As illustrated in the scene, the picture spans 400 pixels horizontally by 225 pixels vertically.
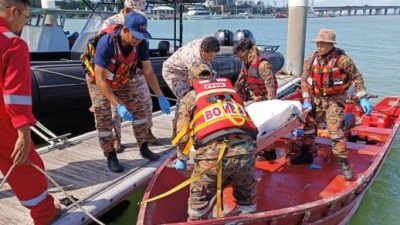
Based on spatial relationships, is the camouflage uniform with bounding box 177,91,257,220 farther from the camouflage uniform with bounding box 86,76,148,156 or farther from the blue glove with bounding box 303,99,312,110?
the blue glove with bounding box 303,99,312,110

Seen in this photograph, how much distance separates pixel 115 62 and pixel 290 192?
213 centimetres

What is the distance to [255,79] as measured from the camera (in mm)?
4945

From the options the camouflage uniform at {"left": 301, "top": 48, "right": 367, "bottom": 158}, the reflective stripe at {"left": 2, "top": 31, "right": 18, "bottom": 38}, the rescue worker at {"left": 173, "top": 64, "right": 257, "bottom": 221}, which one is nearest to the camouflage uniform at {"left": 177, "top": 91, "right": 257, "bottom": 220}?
the rescue worker at {"left": 173, "top": 64, "right": 257, "bottom": 221}

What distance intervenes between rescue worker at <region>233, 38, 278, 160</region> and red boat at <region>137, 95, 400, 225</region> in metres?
0.56

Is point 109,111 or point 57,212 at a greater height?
point 109,111

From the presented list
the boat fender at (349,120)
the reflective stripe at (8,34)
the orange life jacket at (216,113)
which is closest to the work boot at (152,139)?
the orange life jacket at (216,113)


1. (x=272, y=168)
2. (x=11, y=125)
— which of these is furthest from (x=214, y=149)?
(x=272, y=168)

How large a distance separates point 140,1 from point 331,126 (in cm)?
259

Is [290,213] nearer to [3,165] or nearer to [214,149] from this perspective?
[214,149]

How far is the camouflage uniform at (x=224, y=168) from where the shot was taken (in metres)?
2.76

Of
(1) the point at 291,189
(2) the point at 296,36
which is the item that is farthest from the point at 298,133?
(2) the point at 296,36

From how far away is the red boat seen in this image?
128 inches

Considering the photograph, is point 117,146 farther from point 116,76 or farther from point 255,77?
point 255,77

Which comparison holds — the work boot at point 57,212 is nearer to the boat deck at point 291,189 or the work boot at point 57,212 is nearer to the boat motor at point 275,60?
the boat deck at point 291,189
